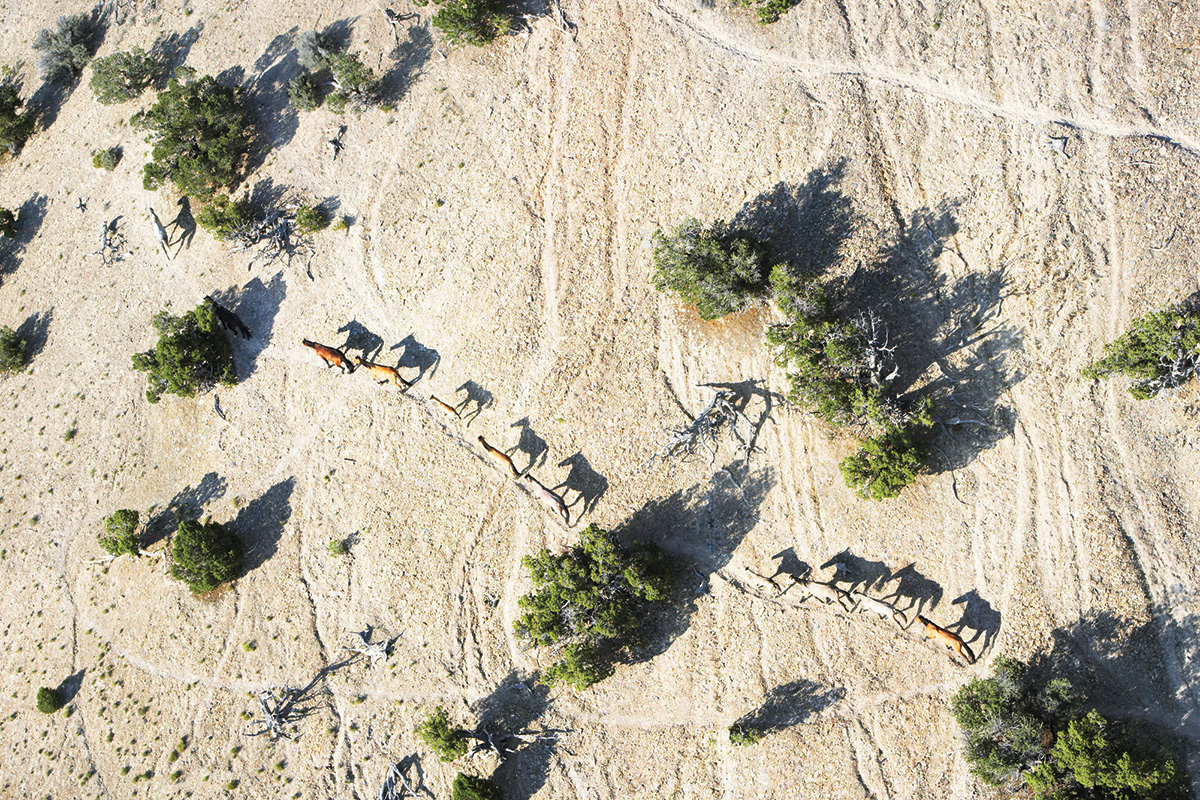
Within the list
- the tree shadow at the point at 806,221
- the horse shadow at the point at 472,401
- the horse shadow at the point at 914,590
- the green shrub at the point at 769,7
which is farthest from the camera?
the horse shadow at the point at 472,401

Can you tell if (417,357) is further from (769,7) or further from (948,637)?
(948,637)

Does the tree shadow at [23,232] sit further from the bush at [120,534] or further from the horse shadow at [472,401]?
the horse shadow at [472,401]

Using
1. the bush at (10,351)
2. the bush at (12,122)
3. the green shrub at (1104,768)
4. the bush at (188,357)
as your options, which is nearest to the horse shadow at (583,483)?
the bush at (188,357)

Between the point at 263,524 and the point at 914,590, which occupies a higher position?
the point at 914,590

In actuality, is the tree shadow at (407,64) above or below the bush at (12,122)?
above

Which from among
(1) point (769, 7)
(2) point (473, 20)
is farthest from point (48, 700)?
(1) point (769, 7)

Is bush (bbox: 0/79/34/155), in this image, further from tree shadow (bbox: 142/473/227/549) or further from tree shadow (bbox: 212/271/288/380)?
tree shadow (bbox: 142/473/227/549)

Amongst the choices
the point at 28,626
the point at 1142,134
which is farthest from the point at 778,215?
the point at 28,626
